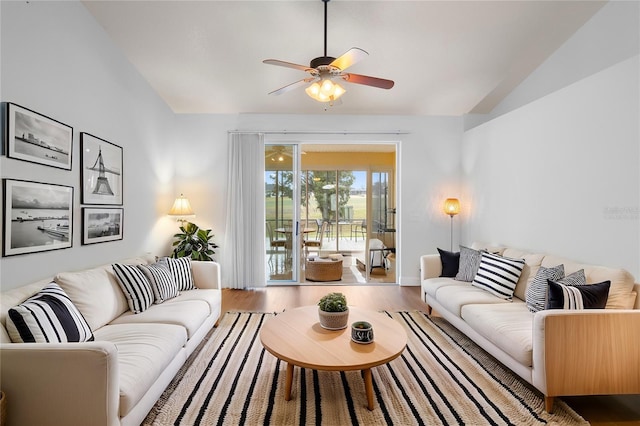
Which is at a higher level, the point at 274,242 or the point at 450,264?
the point at 274,242

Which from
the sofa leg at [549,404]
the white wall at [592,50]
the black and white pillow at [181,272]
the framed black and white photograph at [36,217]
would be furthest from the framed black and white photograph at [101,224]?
the white wall at [592,50]

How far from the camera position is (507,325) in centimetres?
228

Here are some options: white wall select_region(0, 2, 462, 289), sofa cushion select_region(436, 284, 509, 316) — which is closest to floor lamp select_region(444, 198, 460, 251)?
white wall select_region(0, 2, 462, 289)

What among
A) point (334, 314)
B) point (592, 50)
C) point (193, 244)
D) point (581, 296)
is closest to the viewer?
point (581, 296)

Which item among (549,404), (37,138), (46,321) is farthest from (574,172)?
(37,138)

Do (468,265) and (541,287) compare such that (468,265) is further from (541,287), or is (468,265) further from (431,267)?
(541,287)

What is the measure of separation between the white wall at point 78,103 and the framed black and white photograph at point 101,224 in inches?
2.6

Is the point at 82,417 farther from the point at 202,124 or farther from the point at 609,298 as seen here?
the point at 202,124

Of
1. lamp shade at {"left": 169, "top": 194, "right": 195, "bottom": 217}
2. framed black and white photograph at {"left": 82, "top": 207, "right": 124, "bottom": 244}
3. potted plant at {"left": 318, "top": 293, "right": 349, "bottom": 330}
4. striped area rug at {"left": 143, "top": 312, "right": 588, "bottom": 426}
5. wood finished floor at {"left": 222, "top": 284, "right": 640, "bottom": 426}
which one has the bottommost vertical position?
striped area rug at {"left": 143, "top": 312, "right": 588, "bottom": 426}

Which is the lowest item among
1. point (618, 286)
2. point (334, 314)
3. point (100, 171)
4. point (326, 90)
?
point (334, 314)

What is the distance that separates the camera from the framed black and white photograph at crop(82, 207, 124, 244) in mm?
2732

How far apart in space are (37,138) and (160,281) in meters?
1.39

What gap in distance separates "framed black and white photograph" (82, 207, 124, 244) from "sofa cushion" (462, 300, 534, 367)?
11.1 ft

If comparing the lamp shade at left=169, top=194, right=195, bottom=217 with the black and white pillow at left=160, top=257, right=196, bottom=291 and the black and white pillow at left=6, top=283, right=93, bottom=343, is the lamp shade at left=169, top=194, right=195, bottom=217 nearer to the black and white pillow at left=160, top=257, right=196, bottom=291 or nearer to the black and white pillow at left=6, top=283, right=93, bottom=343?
the black and white pillow at left=160, top=257, right=196, bottom=291
